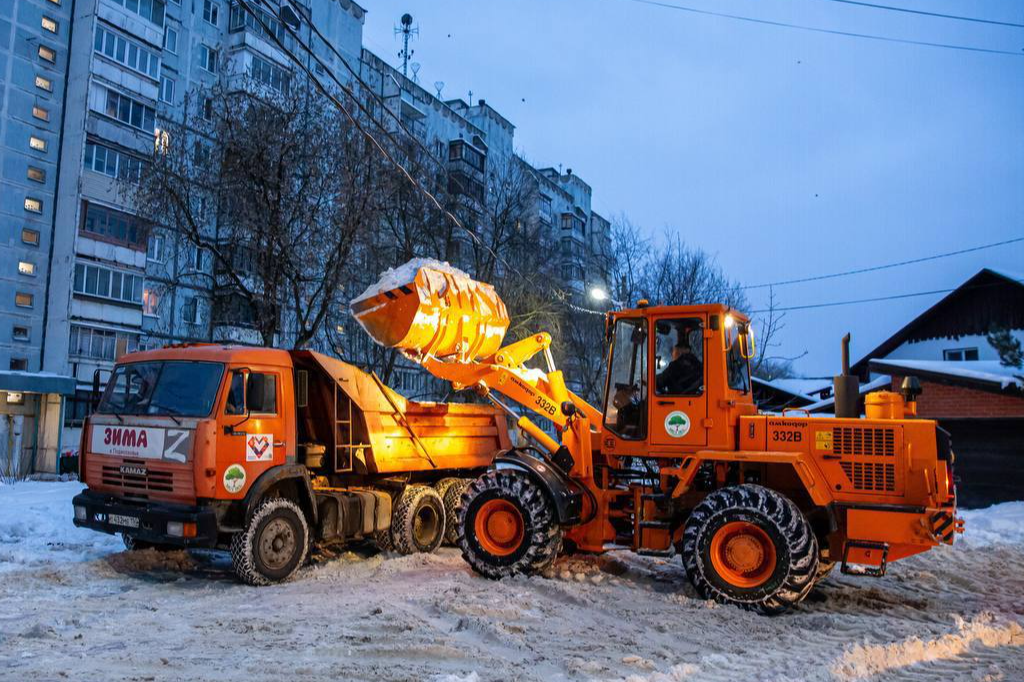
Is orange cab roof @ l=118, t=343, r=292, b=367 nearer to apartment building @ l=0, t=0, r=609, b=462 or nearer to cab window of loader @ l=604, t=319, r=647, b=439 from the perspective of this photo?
cab window of loader @ l=604, t=319, r=647, b=439

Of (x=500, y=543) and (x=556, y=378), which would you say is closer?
(x=500, y=543)

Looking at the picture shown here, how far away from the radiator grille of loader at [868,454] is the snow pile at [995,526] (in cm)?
644

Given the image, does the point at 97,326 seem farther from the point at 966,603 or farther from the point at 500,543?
the point at 966,603

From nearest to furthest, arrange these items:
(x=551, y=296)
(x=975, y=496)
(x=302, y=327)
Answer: (x=302, y=327) → (x=975, y=496) → (x=551, y=296)

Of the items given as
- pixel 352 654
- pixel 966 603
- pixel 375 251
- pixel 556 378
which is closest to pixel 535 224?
pixel 375 251

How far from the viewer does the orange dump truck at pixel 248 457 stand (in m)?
8.36

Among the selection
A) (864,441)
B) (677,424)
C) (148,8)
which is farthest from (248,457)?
(148,8)

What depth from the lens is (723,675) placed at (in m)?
5.69

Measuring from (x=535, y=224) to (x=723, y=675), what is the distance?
2496cm

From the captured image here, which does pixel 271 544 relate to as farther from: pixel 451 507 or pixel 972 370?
pixel 972 370

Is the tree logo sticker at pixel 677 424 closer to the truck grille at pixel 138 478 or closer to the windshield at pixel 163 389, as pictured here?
the windshield at pixel 163 389

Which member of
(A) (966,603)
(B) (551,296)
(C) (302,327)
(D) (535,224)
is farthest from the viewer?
(D) (535,224)

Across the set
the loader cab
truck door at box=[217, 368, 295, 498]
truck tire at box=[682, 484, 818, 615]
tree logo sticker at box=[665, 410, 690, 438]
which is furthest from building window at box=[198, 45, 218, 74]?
truck tire at box=[682, 484, 818, 615]

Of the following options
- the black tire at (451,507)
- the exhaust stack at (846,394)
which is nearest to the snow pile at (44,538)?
the black tire at (451,507)
